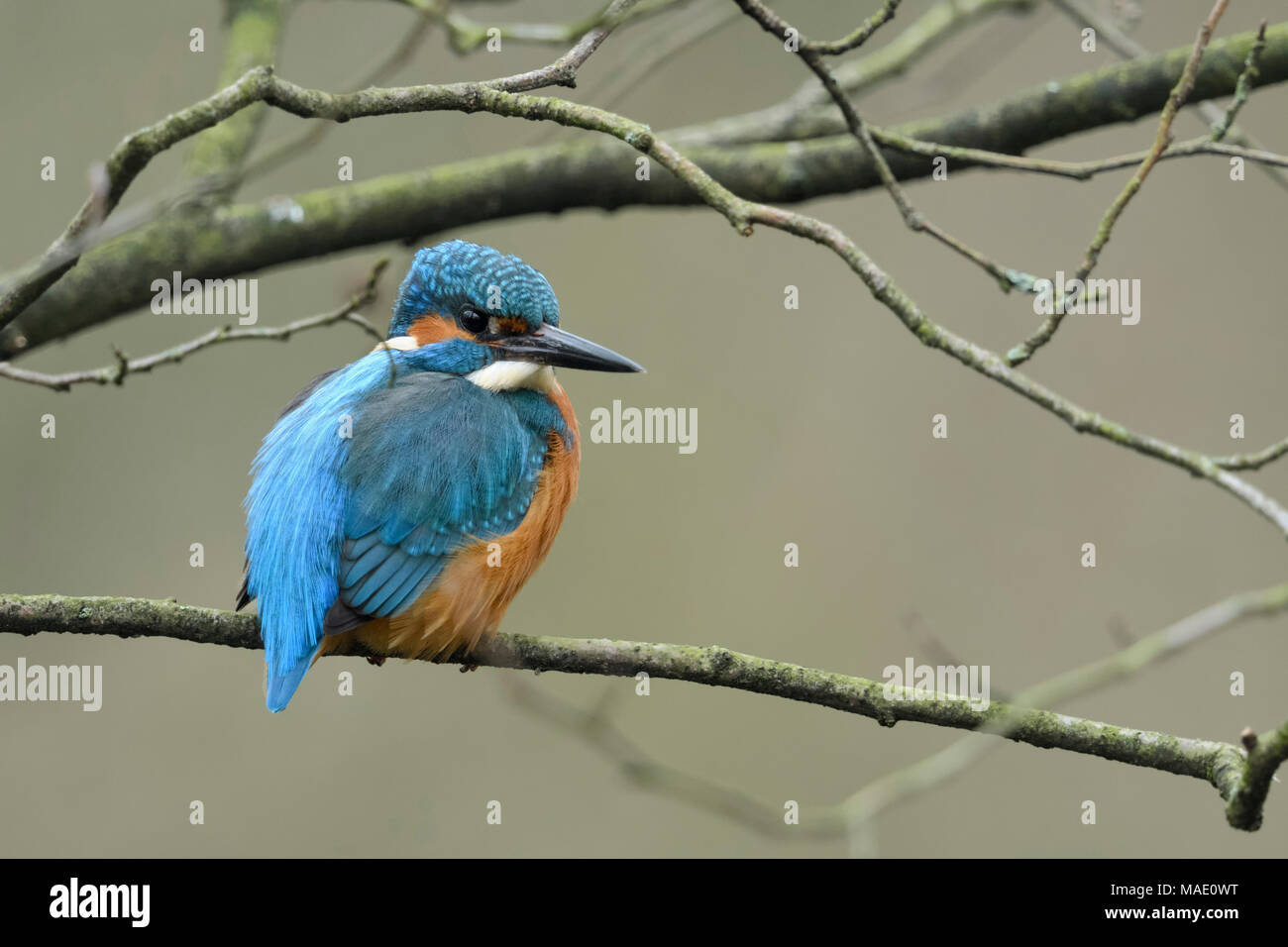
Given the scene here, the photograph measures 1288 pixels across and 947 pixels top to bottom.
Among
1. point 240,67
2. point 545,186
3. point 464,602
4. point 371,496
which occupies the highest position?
point 240,67

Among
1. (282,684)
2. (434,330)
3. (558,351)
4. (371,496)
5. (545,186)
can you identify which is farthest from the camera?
(545,186)

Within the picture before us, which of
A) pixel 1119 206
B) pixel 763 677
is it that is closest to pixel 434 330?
pixel 763 677

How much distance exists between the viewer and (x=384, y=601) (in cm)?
250

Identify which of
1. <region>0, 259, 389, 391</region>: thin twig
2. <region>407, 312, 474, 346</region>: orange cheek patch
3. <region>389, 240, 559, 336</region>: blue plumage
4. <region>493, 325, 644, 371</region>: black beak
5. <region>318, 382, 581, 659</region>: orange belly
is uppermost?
<region>389, 240, 559, 336</region>: blue plumage

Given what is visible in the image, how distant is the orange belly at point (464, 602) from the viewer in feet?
8.42

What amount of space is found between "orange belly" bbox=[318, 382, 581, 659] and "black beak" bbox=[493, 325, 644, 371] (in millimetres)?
264

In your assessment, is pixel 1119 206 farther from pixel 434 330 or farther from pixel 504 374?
pixel 434 330

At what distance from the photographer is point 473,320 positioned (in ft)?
9.52

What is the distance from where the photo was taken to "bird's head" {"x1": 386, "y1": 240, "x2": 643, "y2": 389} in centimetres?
283

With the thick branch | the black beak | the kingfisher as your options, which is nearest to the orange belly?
the kingfisher

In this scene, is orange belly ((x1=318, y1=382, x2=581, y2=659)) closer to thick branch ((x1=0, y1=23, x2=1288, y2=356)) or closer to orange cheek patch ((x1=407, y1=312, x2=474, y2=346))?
orange cheek patch ((x1=407, y1=312, x2=474, y2=346))

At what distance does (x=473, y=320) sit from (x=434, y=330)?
0.11m

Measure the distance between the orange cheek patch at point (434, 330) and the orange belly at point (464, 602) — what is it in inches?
15.6

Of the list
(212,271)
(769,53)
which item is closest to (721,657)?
(212,271)
